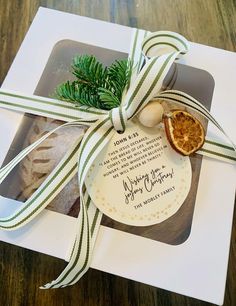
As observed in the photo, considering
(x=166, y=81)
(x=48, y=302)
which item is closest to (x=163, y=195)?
(x=166, y=81)

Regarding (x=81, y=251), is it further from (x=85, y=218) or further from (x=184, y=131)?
(x=184, y=131)

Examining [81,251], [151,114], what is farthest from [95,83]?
[81,251]

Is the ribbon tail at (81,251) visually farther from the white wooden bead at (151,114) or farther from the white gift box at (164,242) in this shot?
the white wooden bead at (151,114)

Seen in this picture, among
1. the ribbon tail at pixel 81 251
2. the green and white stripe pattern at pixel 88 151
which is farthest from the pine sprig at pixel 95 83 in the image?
the ribbon tail at pixel 81 251

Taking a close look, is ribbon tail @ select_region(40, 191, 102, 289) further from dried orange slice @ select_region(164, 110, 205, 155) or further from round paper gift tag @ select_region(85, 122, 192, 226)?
dried orange slice @ select_region(164, 110, 205, 155)

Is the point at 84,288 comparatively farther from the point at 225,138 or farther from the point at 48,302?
the point at 225,138

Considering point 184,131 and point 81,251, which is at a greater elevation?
point 184,131
